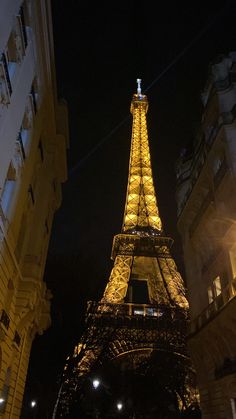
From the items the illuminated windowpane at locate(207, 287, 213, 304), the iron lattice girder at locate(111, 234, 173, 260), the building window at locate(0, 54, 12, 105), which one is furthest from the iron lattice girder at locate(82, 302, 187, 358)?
the building window at locate(0, 54, 12, 105)

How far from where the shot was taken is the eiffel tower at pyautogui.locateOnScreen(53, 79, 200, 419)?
123 feet

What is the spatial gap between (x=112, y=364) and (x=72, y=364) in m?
17.4

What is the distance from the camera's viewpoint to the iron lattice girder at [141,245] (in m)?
52.5

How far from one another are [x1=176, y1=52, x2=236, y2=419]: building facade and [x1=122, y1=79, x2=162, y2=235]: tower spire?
33500 mm

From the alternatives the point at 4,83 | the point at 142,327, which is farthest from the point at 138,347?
the point at 4,83

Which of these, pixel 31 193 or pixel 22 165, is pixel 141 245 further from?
pixel 22 165

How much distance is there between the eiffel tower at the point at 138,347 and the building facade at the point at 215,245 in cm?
1341

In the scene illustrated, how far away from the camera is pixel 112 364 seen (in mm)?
42719

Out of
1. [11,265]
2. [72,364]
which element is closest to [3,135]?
[11,265]

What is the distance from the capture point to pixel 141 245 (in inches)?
A: 2092

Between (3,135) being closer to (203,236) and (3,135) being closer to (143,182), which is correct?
(203,236)

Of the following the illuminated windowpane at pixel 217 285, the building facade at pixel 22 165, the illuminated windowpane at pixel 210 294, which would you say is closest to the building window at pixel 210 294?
the illuminated windowpane at pixel 210 294

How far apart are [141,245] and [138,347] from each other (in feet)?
48.7

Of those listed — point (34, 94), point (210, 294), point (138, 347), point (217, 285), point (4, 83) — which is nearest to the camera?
point (4, 83)
